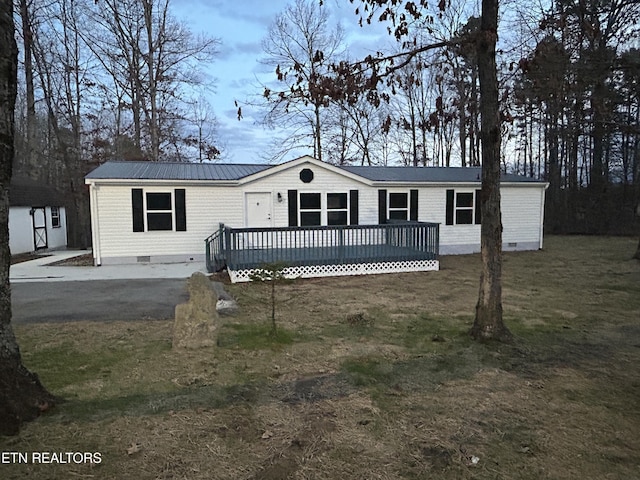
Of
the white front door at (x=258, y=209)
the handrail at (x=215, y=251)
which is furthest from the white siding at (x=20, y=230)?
the white front door at (x=258, y=209)

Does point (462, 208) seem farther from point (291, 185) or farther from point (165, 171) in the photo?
point (165, 171)

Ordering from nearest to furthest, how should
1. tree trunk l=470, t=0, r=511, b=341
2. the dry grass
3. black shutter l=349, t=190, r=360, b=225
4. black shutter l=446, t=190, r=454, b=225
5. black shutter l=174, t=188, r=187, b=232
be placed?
the dry grass → tree trunk l=470, t=0, r=511, b=341 → black shutter l=174, t=188, r=187, b=232 → black shutter l=349, t=190, r=360, b=225 → black shutter l=446, t=190, r=454, b=225

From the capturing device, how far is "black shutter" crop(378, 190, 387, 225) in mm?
14273

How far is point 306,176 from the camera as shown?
13.3 m

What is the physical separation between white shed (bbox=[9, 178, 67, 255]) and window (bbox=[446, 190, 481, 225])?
1680 cm

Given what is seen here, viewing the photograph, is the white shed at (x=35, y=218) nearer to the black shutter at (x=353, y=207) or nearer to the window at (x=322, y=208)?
the window at (x=322, y=208)

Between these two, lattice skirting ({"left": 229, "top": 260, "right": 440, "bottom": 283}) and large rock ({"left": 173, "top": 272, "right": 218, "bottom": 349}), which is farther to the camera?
lattice skirting ({"left": 229, "top": 260, "right": 440, "bottom": 283})

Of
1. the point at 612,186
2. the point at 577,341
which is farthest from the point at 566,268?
the point at 612,186

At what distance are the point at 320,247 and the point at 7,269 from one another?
8981mm

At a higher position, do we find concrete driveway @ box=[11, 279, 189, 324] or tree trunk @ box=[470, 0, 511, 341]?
tree trunk @ box=[470, 0, 511, 341]

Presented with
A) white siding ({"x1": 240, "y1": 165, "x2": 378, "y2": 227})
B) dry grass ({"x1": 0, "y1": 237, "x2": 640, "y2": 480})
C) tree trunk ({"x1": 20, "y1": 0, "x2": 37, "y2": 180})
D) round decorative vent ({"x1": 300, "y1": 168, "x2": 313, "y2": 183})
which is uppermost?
tree trunk ({"x1": 20, "y1": 0, "x2": 37, "y2": 180})

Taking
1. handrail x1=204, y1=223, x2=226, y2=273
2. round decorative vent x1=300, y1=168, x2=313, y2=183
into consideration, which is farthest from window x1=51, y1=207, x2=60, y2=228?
round decorative vent x1=300, y1=168, x2=313, y2=183

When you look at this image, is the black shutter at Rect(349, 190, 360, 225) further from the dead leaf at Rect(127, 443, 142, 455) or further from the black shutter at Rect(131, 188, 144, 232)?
the dead leaf at Rect(127, 443, 142, 455)

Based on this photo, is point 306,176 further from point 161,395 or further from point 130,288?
point 161,395
